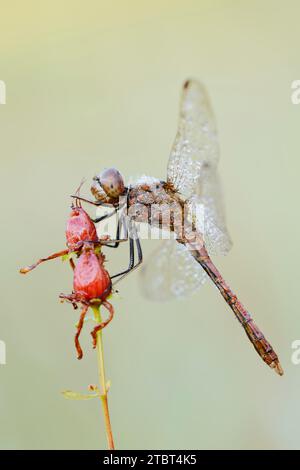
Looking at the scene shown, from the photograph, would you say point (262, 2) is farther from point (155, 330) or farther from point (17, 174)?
point (155, 330)

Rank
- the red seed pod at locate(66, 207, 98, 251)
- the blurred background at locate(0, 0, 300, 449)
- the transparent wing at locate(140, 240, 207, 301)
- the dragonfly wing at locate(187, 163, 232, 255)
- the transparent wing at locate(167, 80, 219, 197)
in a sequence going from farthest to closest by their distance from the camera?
the blurred background at locate(0, 0, 300, 449)
the transparent wing at locate(167, 80, 219, 197)
the dragonfly wing at locate(187, 163, 232, 255)
the transparent wing at locate(140, 240, 207, 301)
the red seed pod at locate(66, 207, 98, 251)

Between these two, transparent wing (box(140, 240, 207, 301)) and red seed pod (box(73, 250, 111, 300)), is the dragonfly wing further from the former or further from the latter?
red seed pod (box(73, 250, 111, 300))

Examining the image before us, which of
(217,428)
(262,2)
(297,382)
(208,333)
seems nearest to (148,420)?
(217,428)

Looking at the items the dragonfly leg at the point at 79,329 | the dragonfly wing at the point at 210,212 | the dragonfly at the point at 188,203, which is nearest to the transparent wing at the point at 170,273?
the dragonfly at the point at 188,203

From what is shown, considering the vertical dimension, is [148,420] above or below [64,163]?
below

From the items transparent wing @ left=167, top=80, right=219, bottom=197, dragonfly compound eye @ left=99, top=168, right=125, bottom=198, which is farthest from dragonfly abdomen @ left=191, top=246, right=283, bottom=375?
dragonfly compound eye @ left=99, top=168, right=125, bottom=198
